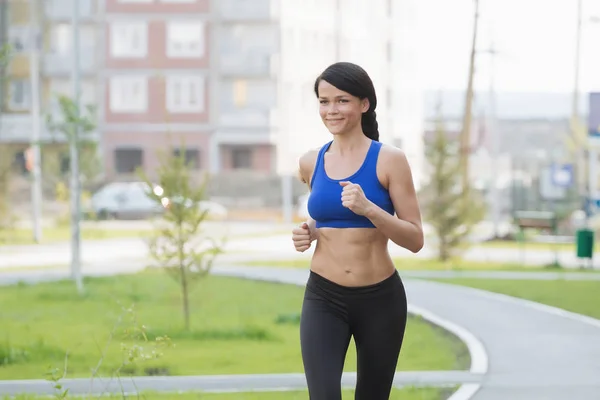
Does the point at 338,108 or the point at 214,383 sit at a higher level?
the point at 338,108

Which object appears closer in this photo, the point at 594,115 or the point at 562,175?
the point at 594,115

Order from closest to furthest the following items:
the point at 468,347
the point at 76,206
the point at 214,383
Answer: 1. the point at 214,383
2. the point at 468,347
3. the point at 76,206

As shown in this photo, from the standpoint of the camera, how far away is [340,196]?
583cm

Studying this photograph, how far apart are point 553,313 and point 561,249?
21030 millimetres

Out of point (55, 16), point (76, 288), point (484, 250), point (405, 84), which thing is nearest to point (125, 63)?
point (55, 16)

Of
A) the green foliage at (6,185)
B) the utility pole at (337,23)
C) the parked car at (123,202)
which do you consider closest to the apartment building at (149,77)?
the utility pole at (337,23)

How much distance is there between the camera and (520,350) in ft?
43.3

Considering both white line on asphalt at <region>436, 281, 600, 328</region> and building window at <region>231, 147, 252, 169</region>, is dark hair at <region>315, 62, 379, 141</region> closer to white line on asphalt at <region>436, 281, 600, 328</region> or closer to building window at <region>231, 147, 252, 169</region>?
white line on asphalt at <region>436, 281, 600, 328</region>

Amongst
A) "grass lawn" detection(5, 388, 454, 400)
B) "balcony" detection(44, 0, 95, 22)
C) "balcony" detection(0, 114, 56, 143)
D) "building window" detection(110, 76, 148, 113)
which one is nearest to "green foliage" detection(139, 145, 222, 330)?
"grass lawn" detection(5, 388, 454, 400)

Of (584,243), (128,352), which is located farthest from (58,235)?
(128,352)

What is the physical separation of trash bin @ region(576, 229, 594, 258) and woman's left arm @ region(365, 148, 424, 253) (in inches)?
888

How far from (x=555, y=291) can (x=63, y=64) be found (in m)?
51.0

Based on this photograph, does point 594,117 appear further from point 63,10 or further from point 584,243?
point 63,10

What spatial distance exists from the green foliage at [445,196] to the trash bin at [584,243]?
251cm
